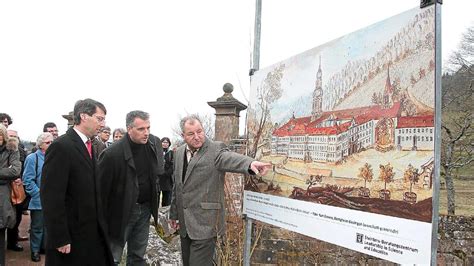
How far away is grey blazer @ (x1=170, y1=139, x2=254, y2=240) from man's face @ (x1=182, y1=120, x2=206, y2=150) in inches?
2.3

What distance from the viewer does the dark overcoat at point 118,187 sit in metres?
3.88

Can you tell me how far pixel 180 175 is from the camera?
145 inches

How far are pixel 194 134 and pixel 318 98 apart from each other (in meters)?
1.21

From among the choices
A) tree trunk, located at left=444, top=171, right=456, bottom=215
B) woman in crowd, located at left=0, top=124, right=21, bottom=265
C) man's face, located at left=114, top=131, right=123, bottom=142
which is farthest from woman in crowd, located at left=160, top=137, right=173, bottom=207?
tree trunk, located at left=444, top=171, right=456, bottom=215

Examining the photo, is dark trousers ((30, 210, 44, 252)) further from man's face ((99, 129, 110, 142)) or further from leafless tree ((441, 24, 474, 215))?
leafless tree ((441, 24, 474, 215))

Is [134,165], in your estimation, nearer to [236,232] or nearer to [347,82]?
[236,232]

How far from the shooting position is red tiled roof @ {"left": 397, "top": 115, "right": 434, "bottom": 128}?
188 cm

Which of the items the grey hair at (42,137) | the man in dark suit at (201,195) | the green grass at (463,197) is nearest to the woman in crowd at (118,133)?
the grey hair at (42,137)

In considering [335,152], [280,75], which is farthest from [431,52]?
[280,75]

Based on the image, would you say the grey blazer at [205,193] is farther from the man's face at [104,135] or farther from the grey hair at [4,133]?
the man's face at [104,135]

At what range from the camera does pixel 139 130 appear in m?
4.04

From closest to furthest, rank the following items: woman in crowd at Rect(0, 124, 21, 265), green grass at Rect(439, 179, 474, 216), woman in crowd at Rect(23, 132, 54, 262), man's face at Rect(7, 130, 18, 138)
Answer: woman in crowd at Rect(0, 124, 21, 265) → man's face at Rect(7, 130, 18, 138) → woman in crowd at Rect(23, 132, 54, 262) → green grass at Rect(439, 179, 474, 216)

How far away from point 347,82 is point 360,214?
0.76 m

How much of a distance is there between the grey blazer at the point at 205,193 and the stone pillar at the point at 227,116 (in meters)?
2.74
